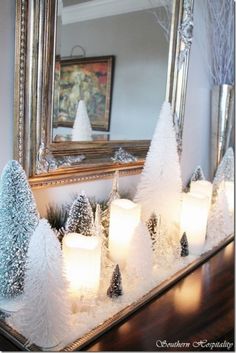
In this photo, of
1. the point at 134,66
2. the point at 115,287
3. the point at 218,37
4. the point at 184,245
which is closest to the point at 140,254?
the point at 115,287

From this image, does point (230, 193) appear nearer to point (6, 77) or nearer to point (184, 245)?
point (184, 245)

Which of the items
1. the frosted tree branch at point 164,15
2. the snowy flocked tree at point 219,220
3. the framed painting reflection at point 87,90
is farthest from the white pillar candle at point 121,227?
the frosted tree branch at point 164,15

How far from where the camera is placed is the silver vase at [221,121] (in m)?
1.43

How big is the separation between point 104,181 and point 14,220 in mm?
424

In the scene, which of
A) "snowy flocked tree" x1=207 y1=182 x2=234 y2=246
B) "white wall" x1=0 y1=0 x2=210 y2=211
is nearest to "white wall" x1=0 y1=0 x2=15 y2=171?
"white wall" x1=0 y1=0 x2=210 y2=211

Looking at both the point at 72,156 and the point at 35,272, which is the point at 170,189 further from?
the point at 35,272

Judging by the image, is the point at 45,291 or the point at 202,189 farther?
the point at 202,189

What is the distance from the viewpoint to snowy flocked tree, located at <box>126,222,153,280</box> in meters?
0.78

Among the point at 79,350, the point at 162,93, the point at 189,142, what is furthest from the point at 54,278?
the point at 189,142

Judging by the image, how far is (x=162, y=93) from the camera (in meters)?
1.17

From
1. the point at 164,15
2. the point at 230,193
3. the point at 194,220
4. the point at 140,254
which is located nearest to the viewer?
the point at 140,254

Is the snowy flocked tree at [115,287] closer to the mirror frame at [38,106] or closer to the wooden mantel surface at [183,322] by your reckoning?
the wooden mantel surface at [183,322]

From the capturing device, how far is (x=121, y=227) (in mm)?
862

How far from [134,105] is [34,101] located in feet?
1.46
